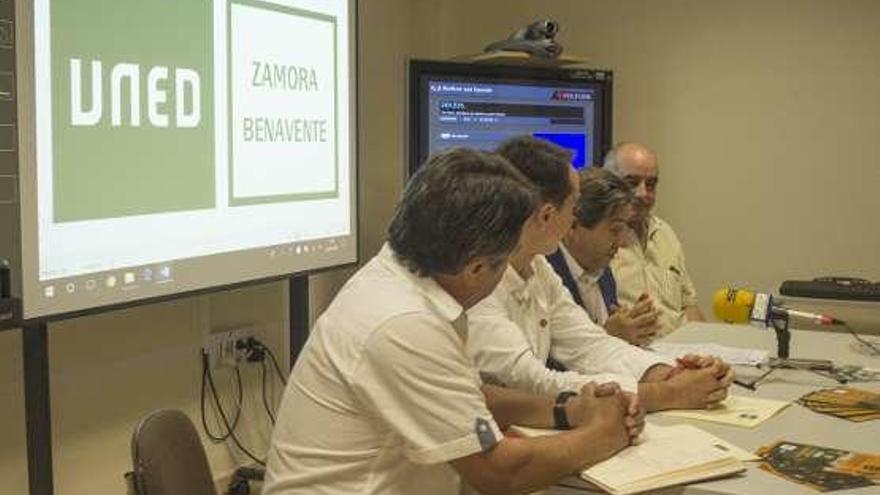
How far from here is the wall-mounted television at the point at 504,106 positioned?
12.7 feet

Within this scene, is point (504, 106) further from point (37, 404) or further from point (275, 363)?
point (37, 404)

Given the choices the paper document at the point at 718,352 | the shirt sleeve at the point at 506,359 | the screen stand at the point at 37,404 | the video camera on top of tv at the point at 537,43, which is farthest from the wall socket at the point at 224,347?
the video camera on top of tv at the point at 537,43

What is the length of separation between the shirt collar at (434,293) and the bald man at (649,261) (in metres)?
2.13

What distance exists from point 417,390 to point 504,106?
2.72 meters

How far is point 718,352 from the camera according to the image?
2.81 m

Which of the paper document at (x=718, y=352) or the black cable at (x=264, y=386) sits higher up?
the paper document at (x=718, y=352)

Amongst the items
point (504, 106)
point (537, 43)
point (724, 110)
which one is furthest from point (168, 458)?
point (724, 110)

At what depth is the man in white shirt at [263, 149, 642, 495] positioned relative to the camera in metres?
1.56

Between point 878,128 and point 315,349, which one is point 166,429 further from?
point 878,128

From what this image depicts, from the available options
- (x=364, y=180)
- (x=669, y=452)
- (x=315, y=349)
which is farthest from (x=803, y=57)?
(x=315, y=349)

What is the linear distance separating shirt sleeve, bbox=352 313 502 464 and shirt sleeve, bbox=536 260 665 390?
3.00ft

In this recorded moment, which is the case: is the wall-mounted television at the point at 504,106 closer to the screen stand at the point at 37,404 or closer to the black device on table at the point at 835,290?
the black device on table at the point at 835,290

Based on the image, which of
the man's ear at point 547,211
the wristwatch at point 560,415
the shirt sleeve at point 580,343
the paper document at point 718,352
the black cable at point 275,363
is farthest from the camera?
the black cable at point 275,363

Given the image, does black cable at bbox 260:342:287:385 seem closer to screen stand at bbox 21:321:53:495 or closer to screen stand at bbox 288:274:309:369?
screen stand at bbox 288:274:309:369
